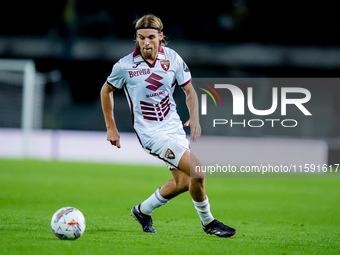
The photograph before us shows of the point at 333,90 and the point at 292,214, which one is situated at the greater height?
the point at 333,90

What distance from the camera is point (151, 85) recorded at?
18.0ft

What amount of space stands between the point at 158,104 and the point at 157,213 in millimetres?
2947

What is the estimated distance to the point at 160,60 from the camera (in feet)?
18.2

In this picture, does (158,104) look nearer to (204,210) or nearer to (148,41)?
(148,41)

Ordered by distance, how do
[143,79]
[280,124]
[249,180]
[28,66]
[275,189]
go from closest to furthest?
[143,79] → [275,189] → [249,180] → [28,66] → [280,124]

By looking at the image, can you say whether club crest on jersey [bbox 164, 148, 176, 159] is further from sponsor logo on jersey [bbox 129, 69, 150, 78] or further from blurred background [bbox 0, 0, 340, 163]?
blurred background [bbox 0, 0, 340, 163]

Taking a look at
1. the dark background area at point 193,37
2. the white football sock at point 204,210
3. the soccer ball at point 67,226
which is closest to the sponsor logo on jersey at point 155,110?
the white football sock at point 204,210

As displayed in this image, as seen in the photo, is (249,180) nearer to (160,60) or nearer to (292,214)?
(292,214)

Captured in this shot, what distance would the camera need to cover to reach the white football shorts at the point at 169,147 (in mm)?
5352

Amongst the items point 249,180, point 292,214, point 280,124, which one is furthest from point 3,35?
point 292,214

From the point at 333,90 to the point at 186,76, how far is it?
21.6 metres

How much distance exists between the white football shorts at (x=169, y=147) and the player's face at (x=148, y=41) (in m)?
0.89

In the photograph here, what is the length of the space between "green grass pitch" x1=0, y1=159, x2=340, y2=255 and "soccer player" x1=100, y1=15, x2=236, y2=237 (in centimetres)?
48

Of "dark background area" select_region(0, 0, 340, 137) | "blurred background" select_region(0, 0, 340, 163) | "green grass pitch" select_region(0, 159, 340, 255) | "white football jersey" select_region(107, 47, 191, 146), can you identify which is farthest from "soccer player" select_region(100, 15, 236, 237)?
"dark background area" select_region(0, 0, 340, 137)
